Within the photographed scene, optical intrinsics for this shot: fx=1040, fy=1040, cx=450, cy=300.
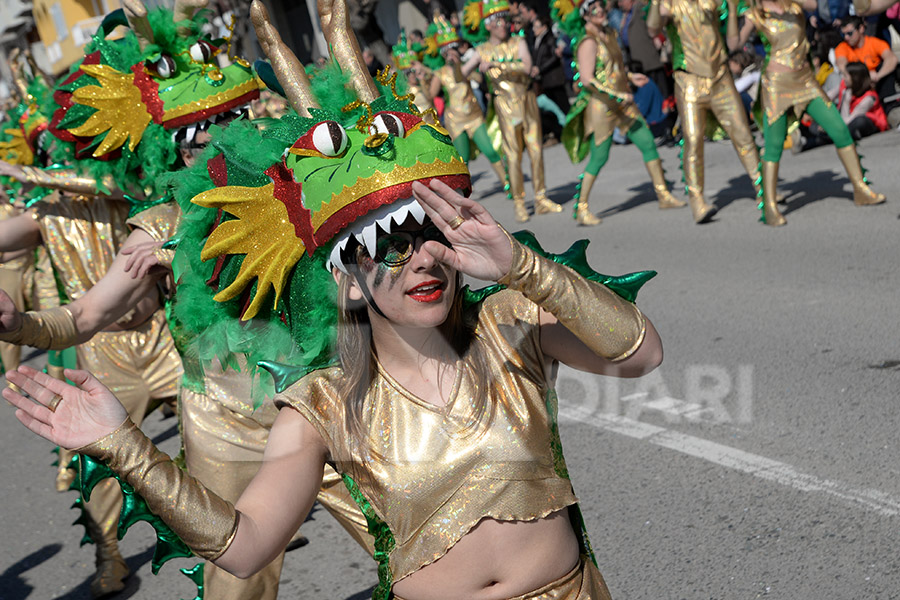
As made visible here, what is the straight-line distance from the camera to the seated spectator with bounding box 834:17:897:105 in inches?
470

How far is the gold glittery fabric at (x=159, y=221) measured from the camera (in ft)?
12.2

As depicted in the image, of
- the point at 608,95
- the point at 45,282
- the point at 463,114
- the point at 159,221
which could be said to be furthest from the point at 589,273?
the point at 463,114

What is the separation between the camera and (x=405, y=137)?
2221 mm

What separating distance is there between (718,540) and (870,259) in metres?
3.92

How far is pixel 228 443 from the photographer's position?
3535mm

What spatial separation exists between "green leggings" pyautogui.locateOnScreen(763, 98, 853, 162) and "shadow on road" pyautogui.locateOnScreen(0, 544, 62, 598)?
6194 millimetres

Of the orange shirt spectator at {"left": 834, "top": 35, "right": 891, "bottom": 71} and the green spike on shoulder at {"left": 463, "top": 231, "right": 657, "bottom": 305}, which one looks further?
the orange shirt spectator at {"left": 834, "top": 35, "right": 891, "bottom": 71}

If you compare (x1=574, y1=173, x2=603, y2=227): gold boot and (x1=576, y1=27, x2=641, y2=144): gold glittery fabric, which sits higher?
(x1=576, y1=27, x2=641, y2=144): gold glittery fabric

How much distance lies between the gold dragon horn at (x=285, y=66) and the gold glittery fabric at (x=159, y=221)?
1223mm

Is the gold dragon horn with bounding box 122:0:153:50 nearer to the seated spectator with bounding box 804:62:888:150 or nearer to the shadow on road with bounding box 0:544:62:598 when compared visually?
the shadow on road with bounding box 0:544:62:598

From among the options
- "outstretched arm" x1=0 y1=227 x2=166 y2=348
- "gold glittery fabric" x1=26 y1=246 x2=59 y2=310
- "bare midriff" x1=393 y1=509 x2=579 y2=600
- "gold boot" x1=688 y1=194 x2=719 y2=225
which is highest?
"outstretched arm" x1=0 y1=227 x2=166 y2=348

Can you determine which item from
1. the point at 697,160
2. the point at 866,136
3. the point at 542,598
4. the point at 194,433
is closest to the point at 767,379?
the point at 194,433

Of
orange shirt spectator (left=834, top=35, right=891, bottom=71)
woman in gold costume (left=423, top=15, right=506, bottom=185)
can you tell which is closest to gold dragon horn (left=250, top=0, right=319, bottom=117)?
woman in gold costume (left=423, top=15, right=506, bottom=185)

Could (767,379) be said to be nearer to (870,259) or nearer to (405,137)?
(870,259)
